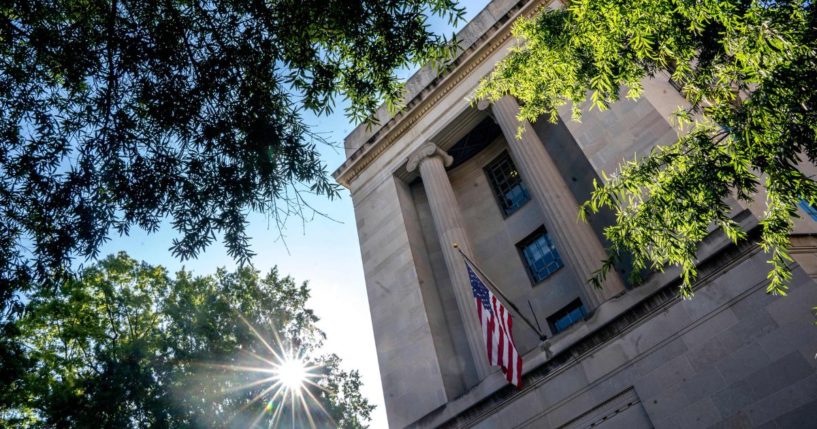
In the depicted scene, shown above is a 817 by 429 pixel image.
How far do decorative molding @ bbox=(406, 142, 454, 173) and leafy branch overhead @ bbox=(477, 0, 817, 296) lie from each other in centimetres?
1150

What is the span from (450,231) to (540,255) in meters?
3.62

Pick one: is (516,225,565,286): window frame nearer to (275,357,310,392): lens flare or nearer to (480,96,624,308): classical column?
(480,96,624,308): classical column

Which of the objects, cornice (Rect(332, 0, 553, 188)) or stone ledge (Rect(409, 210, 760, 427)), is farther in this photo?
cornice (Rect(332, 0, 553, 188))

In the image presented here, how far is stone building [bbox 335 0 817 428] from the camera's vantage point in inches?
364

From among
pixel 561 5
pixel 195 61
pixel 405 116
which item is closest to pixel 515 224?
pixel 405 116

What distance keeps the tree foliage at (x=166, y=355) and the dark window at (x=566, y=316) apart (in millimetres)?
15282

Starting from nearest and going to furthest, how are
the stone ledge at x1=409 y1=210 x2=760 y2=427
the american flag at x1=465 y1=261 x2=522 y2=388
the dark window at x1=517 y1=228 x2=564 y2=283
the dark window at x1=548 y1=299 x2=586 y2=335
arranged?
the stone ledge at x1=409 y1=210 x2=760 y2=427
the american flag at x1=465 y1=261 x2=522 y2=388
the dark window at x1=548 y1=299 x2=586 y2=335
the dark window at x1=517 y1=228 x2=564 y2=283

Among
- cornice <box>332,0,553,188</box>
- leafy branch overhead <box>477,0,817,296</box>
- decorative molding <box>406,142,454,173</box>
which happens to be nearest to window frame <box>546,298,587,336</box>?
leafy branch overhead <box>477,0,817,296</box>

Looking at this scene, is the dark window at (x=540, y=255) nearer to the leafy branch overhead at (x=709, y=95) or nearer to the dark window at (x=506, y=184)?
the dark window at (x=506, y=184)

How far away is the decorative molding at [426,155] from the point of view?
1984 cm

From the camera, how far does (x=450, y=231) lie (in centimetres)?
1695

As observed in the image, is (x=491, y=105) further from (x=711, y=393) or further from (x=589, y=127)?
(x=711, y=393)

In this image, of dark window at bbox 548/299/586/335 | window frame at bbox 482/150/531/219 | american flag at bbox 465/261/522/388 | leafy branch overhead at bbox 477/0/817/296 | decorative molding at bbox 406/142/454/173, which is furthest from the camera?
decorative molding at bbox 406/142/454/173

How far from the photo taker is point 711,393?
30.3ft
